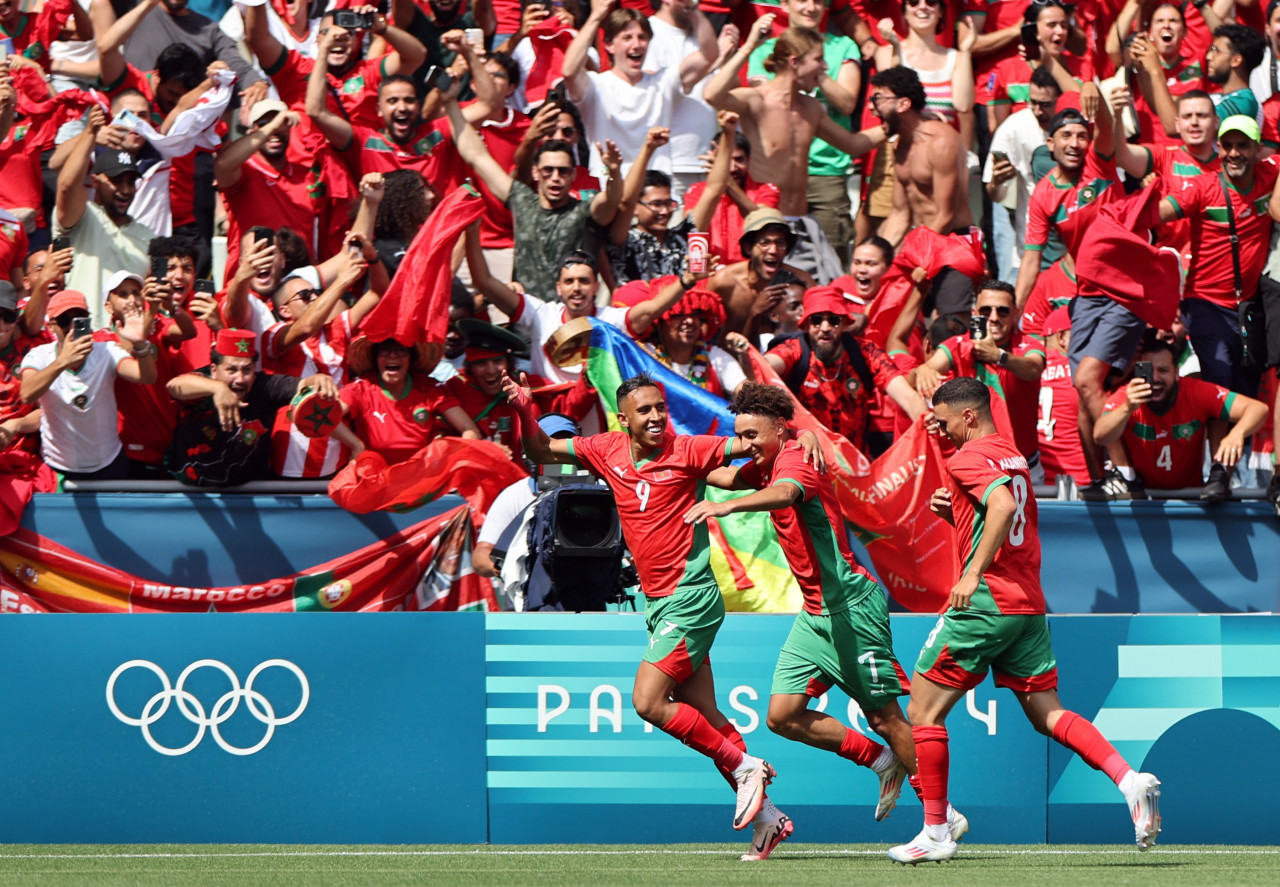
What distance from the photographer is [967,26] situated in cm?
1315

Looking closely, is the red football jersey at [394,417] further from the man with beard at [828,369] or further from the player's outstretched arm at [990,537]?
the player's outstretched arm at [990,537]

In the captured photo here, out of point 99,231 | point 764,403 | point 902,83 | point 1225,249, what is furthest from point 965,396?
point 99,231

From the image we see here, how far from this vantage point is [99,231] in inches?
430

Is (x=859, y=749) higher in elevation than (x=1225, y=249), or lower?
lower

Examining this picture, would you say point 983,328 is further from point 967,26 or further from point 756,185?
point 967,26

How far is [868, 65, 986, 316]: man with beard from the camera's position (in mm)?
11781

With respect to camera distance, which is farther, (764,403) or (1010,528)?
(764,403)

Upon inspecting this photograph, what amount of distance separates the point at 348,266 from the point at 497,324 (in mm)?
1059

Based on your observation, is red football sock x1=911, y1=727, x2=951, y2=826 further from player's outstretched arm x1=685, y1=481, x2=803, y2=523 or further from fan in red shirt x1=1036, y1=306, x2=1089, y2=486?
fan in red shirt x1=1036, y1=306, x2=1089, y2=486

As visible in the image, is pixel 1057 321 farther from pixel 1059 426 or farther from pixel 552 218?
pixel 552 218

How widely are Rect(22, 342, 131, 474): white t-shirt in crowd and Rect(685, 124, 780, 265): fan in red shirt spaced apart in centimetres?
400

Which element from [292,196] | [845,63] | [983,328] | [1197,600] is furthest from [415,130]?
[1197,600]

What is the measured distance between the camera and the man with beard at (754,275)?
34.8 feet

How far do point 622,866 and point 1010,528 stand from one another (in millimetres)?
2182
